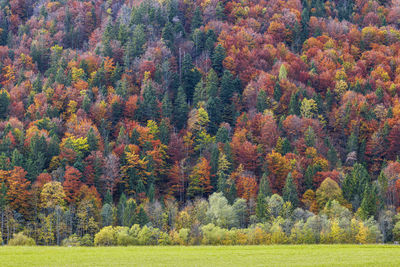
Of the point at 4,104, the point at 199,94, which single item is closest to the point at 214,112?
the point at 199,94

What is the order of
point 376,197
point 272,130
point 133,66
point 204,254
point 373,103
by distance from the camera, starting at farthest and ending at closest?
point 133,66, point 373,103, point 272,130, point 376,197, point 204,254

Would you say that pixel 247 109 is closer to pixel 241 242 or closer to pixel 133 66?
pixel 133 66

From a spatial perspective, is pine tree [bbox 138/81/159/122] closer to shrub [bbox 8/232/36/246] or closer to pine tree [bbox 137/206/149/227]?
pine tree [bbox 137/206/149/227]

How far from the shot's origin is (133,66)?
18662 cm

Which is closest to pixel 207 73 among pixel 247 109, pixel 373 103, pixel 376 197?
pixel 247 109

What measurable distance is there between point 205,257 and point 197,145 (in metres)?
84.8

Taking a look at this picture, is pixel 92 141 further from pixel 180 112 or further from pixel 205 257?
pixel 205 257

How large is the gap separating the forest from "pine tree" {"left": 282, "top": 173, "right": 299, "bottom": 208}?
262 millimetres

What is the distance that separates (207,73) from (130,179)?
213 feet

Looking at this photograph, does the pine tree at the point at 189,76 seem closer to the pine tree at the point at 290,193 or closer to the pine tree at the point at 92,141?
the pine tree at the point at 92,141

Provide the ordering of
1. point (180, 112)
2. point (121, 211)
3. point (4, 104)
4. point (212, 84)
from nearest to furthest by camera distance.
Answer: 1. point (121, 211)
2. point (4, 104)
3. point (180, 112)
4. point (212, 84)

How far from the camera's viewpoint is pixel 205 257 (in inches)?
2731

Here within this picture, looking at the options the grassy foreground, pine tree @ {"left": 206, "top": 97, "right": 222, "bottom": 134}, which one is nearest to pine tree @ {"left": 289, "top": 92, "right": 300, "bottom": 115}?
pine tree @ {"left": 206, "top": 97, "right": 222, "bottom": 134}

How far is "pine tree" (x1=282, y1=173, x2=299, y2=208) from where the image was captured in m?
122
